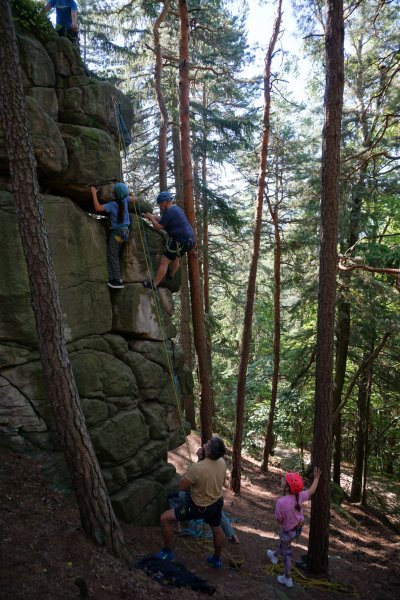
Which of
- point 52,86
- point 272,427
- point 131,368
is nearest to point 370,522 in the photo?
point 272,427

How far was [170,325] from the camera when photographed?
859cm

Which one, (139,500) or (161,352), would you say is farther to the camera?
(161,352)

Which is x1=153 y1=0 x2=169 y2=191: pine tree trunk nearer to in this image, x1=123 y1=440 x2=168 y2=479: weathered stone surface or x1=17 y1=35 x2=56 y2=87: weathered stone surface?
x1=17 y1=35 x2=56 y2=87: weathered stone surface

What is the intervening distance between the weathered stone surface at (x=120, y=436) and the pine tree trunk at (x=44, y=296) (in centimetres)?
166

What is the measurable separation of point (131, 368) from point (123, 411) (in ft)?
2.65

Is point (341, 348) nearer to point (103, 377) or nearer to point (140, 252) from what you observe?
point (140, 252)

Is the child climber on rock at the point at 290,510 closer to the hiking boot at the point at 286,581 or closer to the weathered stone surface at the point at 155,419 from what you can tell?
the hiking boot at the point at 286,581

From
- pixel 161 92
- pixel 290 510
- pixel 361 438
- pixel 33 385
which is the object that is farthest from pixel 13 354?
pixel 361 438

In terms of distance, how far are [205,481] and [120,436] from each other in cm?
190

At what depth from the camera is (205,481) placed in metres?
5.54

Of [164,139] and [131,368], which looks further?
[164,139]

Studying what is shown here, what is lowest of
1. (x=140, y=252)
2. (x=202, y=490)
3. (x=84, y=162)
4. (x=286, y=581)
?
(x=286, y=581)

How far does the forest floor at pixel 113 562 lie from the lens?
12.8 ft

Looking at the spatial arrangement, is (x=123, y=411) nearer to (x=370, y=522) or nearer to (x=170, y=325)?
(x=170, y=325)
